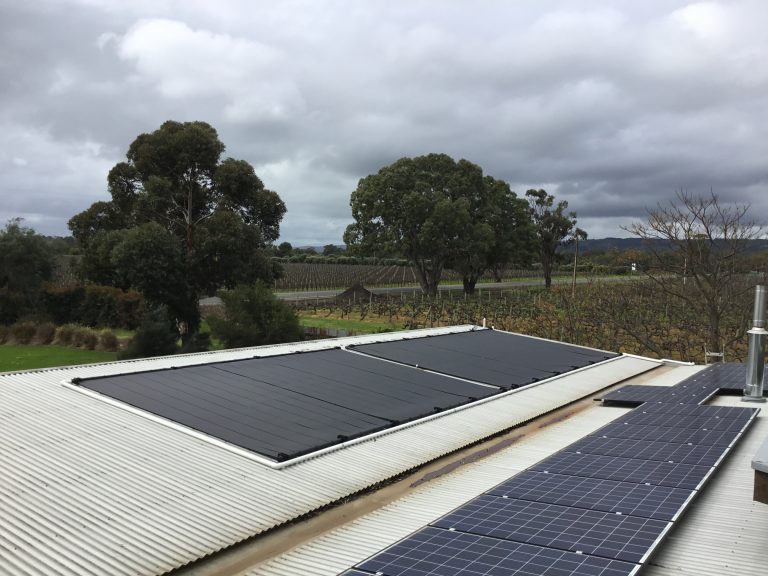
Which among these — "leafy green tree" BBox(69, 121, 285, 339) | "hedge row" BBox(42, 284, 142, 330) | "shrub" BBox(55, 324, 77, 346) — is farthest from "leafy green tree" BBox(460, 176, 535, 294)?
"shrub" BBox(55, 324, 77, 346)

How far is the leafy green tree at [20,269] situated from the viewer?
33406mm

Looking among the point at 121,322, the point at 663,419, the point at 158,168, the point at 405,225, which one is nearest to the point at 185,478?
the point at 663,419

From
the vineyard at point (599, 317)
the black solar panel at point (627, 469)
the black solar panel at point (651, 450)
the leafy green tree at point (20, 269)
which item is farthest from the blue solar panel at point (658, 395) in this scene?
the leafy green tree at point (20, 269)

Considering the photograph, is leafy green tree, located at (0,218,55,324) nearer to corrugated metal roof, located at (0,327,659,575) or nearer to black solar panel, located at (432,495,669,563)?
corrugated metal roof, located at (0,327,659,575)

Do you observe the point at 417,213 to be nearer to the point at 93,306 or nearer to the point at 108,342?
the point at 93,306

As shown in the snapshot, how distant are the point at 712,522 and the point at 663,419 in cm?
400

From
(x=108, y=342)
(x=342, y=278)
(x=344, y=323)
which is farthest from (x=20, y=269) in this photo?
(x=342, y=278)

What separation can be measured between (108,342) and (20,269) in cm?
1267

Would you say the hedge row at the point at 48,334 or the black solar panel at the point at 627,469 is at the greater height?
the black solar panel at the point at 627,469

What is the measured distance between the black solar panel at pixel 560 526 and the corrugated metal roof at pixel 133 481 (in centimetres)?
170

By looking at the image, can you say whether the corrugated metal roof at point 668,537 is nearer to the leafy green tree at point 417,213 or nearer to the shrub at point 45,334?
the shrub at point 45,334

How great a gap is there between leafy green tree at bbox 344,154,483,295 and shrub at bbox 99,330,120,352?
2352 centimetres

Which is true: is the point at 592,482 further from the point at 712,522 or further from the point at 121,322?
the point at 121,322

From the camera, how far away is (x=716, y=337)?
22.0 m
